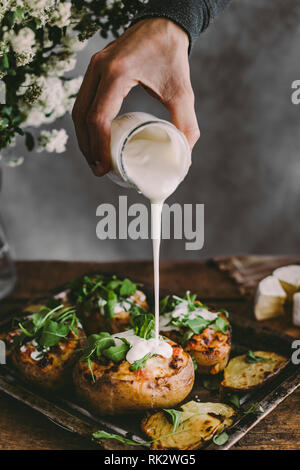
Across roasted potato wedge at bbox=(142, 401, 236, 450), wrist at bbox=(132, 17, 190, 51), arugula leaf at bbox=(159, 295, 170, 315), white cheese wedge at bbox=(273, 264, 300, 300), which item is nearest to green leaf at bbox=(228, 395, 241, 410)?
roasted potato wedge at bbox=(142, 401, 236, 450)

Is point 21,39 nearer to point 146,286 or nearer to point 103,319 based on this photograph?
point 103,319

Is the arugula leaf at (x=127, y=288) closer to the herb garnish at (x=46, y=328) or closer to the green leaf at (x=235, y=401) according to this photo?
the herb garnish at (x=46, y=328)

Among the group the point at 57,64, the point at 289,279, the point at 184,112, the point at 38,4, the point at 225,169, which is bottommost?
the point at 289,279

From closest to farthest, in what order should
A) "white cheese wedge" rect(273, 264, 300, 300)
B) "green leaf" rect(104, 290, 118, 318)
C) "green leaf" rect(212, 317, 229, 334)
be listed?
"green leaf" rect(212, 317, 229, 334) < "green leaf" rect(104, 290, 118, 318) < "white cheese wedge" rect(273, 264, 300, 300)

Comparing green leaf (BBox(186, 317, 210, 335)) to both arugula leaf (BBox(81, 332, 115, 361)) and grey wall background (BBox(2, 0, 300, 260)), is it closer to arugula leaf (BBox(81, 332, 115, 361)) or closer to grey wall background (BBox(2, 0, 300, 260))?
arugula leaf (BBox(81, 332, 115, 361))

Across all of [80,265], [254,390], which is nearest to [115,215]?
[80,265]

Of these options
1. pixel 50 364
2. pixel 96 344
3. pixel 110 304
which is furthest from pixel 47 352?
pixel 110 304
